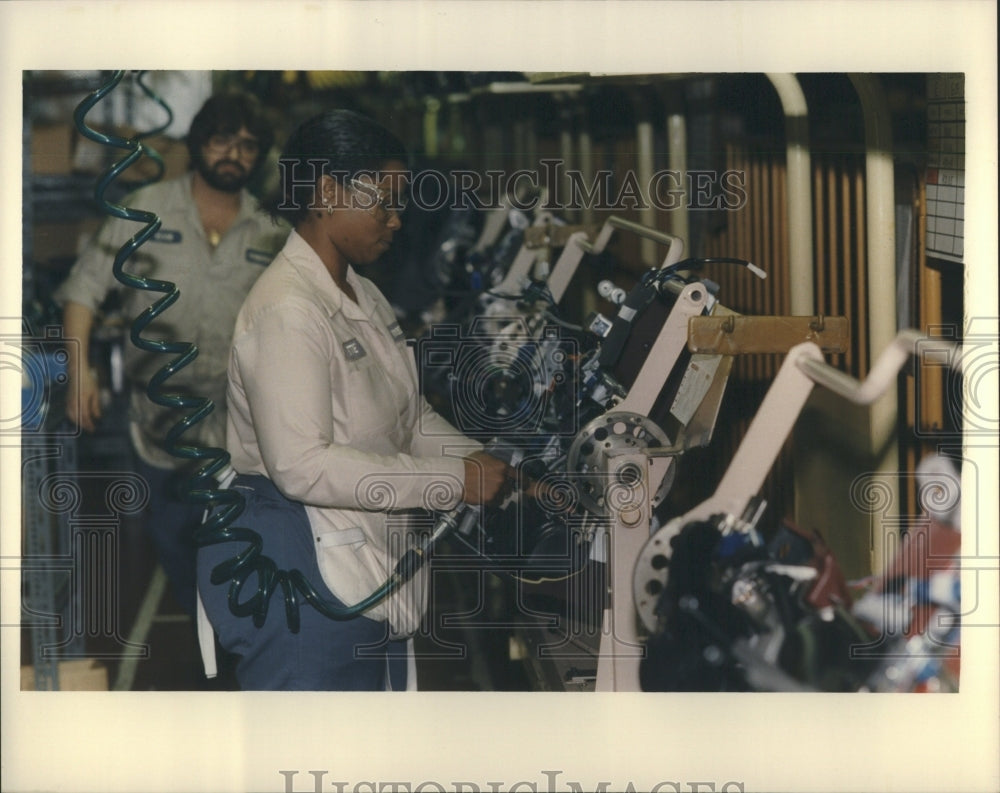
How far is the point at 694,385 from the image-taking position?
4.23 m

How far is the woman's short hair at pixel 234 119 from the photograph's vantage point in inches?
174

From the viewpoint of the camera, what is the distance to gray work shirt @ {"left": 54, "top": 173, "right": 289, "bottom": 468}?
4410 millimetres

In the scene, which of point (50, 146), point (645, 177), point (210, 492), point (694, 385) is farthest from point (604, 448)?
point (50, 146)

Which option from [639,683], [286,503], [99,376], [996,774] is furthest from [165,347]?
[996,774]

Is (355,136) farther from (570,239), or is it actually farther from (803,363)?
(803,363)

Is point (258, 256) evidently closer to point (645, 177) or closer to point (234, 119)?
point (234, 119)

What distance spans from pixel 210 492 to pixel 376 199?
86 centimetres

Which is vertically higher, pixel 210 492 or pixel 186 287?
pixel 186 287

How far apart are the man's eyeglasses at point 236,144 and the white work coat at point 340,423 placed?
314 millimetres

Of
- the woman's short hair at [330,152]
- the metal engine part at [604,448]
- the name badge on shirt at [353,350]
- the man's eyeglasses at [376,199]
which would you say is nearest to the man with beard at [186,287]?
the woman's short hair at [330,152]

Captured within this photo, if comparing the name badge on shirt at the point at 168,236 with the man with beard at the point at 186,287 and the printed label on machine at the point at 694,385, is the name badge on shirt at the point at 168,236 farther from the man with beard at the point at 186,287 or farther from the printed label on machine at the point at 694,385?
the printed label on machine at the point at 694,385

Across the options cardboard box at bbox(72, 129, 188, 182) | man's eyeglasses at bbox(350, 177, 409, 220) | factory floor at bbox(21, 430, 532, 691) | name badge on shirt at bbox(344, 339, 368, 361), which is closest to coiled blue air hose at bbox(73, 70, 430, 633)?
cardboard box at bbox(72, 129, 188, 182)

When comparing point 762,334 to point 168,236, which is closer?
point 762,334

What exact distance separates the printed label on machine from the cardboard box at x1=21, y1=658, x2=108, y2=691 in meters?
1.61
